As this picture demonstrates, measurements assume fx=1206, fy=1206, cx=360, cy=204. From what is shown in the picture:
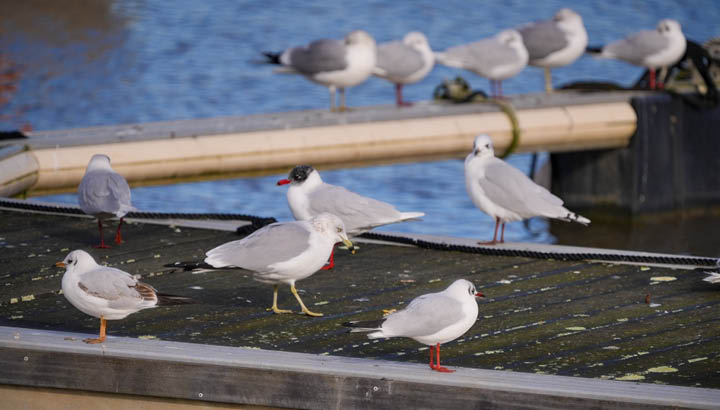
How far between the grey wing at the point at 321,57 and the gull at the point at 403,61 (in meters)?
0.55

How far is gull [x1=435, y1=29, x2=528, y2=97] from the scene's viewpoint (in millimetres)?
11797

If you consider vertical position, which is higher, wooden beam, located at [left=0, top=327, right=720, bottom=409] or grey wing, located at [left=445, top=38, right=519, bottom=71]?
grey wing, located at [left=445, top=38, right=519, bottom=71]

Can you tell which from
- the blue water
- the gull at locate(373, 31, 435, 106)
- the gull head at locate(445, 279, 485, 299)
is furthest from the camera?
the blue water

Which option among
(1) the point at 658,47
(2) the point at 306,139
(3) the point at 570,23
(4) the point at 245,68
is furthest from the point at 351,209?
(4) the point at 245,68

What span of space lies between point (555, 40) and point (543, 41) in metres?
0.12

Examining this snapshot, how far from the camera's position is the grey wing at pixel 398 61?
11648mm

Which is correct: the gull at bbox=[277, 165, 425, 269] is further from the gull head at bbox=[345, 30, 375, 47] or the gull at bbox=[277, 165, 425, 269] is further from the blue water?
the blue water

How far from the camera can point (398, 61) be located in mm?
11648

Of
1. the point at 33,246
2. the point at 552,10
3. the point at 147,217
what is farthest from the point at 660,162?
the point at 552,10

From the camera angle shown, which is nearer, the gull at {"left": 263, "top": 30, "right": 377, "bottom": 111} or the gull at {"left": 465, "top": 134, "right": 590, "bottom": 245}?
the gull at {"left": 465, "top": 134, "right": 590, "bottom": 245}

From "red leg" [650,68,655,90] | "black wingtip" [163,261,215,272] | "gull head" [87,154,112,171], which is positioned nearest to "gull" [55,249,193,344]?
"black wingtip" [163,261,215,272]

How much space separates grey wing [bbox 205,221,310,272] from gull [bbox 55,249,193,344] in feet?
1.32

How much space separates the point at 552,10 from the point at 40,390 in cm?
2359

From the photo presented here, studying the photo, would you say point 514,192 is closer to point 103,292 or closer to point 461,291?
point 461,291
